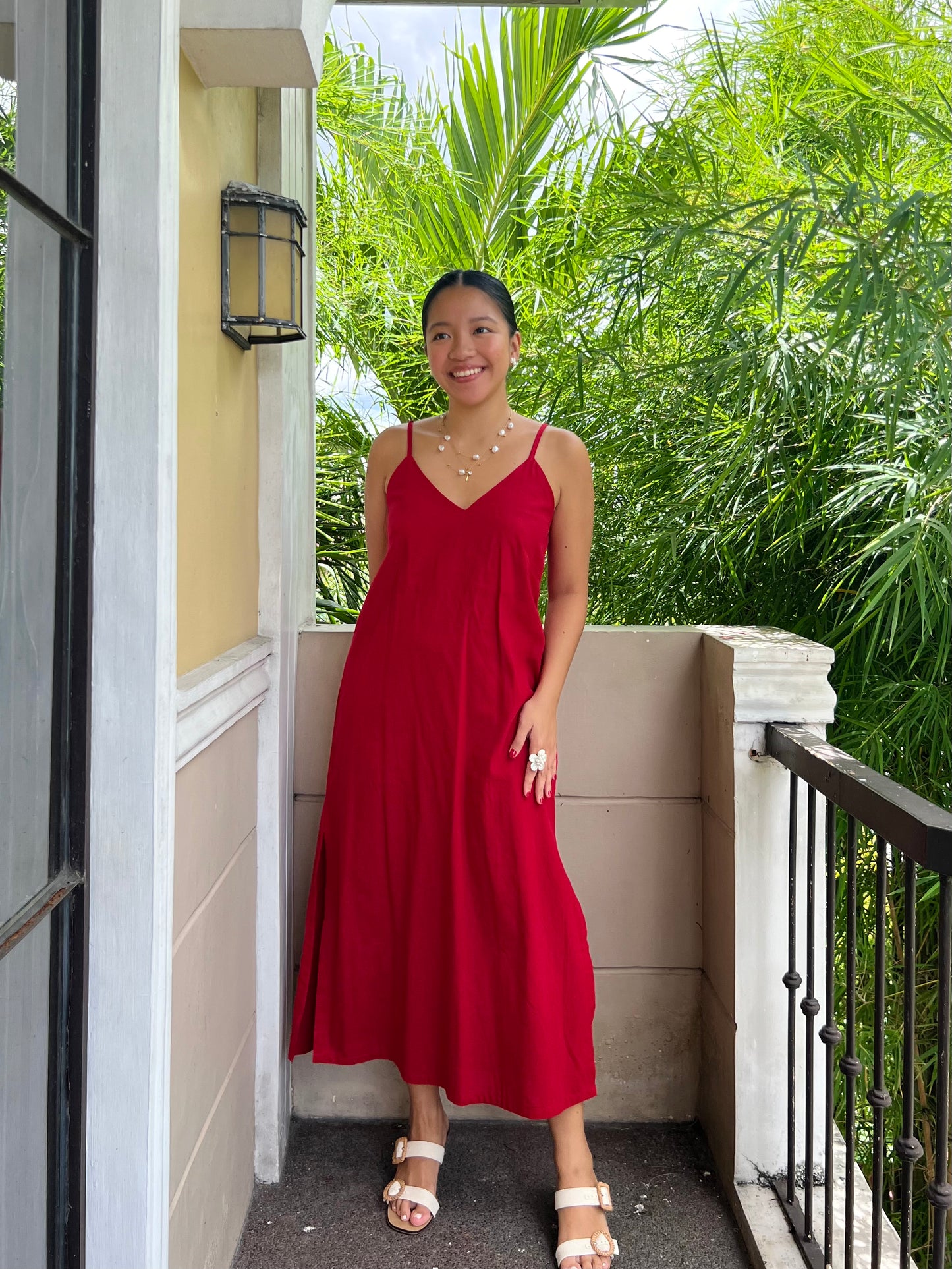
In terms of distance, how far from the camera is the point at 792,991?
6.14ft

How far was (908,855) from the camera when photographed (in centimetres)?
124

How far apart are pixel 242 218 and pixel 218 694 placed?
0.80 meters

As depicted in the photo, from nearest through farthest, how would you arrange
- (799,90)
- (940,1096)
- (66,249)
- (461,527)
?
1. (66,249)
2. (940,1096)
3. (461,527)
4. (799,90)

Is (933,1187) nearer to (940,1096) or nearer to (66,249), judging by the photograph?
(940,1096)

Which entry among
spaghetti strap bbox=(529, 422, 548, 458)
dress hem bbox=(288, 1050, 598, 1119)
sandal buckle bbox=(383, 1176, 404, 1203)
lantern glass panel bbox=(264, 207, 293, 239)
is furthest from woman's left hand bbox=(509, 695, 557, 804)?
lantern glass panel bbox=(264, 207, 293, 239)

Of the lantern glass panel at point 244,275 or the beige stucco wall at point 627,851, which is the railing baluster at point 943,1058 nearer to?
the beige stucco wall at point 627,851

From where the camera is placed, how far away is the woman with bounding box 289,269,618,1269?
188cm

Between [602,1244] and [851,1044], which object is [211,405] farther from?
[602,1244]

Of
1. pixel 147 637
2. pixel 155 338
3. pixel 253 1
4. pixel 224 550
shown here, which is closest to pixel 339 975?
pixel 224 550

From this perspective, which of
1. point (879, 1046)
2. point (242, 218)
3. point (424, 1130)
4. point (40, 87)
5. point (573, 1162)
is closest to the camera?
point (40, 87)

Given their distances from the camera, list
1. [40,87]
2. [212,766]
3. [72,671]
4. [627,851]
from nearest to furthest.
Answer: [40,87] < [72,671] < [212,766] < [627,851]

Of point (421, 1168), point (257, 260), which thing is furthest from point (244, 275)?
point (421, 1168)

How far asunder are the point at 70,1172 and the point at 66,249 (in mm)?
1010

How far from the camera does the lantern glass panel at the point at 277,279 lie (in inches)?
68.7
